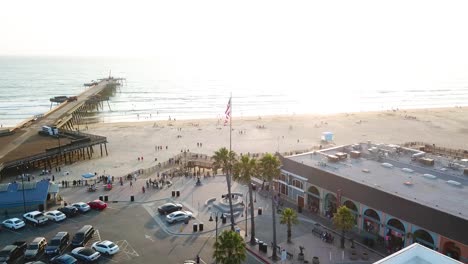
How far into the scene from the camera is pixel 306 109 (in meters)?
142

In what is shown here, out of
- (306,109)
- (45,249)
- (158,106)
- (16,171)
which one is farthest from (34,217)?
(306,109)

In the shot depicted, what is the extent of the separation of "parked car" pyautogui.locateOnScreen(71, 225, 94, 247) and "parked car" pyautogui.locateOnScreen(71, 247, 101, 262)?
1777 mm

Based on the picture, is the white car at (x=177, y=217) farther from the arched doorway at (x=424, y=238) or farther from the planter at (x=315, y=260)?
the arched doorway at (x=424, y=238)

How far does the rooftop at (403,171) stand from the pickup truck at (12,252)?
26.8 metres

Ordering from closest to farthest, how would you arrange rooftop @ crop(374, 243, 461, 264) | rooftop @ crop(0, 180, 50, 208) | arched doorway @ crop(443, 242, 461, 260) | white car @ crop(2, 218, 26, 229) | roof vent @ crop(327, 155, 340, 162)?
rooftop @ crop(374, 243, 461, 264) → arched doorway @ crop(443, 242, 461, 260) → white car @ crop(2, 218, 26, 229) → rooftop @ crop(0, 180, 50, 208) → roof vent @ crop(327, 155, 340, 162)

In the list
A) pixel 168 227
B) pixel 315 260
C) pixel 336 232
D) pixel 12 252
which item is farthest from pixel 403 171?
pixel 12 252

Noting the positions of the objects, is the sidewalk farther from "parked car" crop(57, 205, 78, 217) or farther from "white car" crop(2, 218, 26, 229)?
"white car" crop(2, 218, 26, 229)

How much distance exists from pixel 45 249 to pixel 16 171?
2950 centimetres

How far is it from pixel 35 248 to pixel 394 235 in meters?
28.5

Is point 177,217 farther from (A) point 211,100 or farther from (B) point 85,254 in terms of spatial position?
(A) point 211,100

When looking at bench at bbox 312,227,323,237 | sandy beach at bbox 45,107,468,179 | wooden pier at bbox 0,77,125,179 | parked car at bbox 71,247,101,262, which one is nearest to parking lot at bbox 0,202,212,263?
parked car at bbox 71,247,101,262

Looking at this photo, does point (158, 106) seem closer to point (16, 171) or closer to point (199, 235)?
point (16, 171)

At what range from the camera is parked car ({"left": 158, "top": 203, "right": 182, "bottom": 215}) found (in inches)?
1574

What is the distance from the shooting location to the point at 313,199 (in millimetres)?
41031
